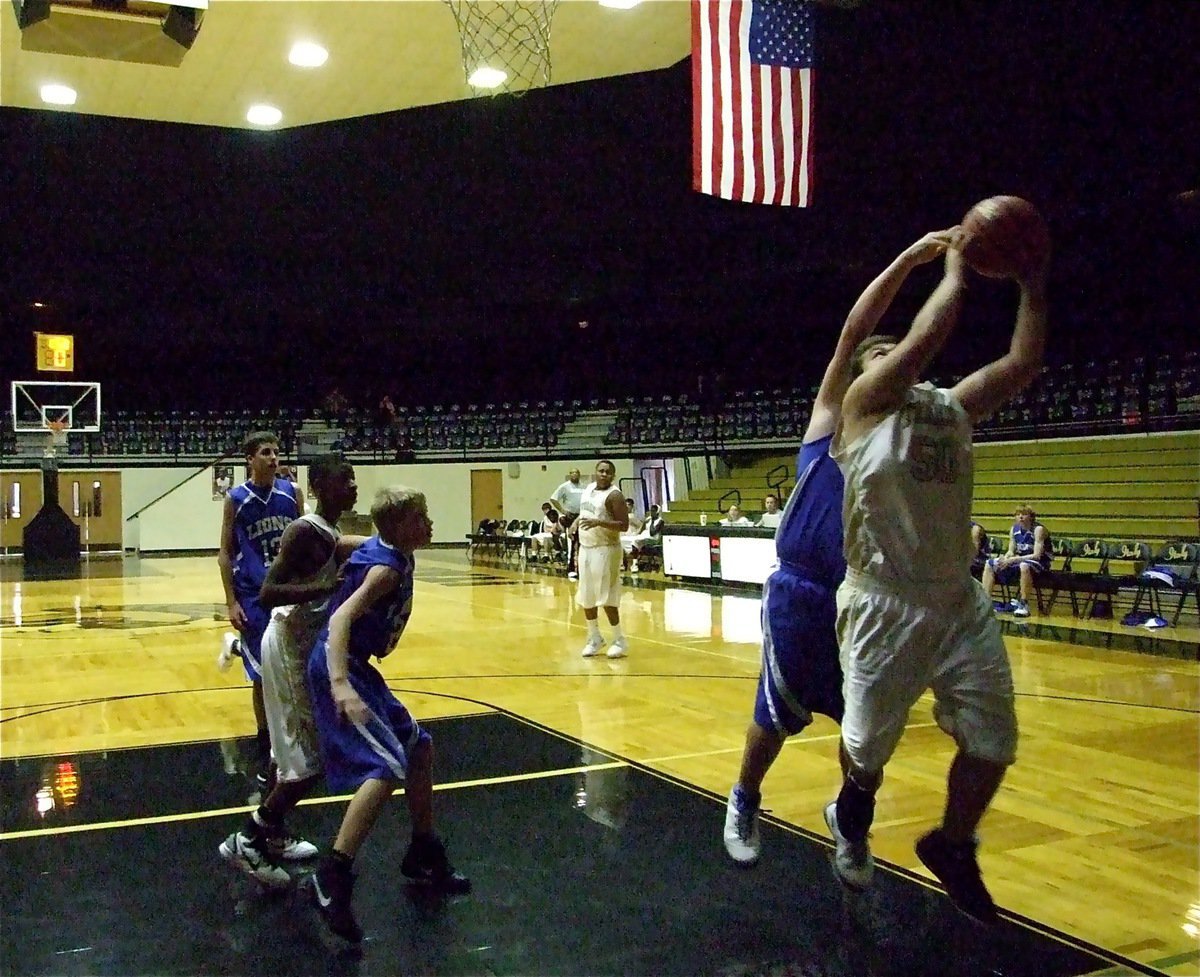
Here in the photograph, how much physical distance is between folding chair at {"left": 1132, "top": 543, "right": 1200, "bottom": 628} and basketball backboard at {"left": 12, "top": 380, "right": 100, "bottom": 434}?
17.6 meters

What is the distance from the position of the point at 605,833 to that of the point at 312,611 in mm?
1310

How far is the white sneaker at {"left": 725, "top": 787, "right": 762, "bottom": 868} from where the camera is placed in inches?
130

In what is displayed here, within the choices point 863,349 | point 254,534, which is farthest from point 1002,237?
point 254,534

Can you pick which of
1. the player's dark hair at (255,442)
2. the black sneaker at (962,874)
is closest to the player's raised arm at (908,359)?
the black sneaker at (962,874)

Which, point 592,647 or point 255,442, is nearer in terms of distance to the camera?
point 255,442

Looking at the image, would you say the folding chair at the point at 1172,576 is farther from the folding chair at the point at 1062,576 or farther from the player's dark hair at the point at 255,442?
the player's dark hair at the point at 255,442

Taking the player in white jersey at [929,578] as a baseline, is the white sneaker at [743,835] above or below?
below

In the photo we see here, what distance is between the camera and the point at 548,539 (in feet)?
64.5

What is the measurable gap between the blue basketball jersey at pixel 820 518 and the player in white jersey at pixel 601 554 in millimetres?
5025

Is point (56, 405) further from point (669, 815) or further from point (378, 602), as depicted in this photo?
point (378, 602)

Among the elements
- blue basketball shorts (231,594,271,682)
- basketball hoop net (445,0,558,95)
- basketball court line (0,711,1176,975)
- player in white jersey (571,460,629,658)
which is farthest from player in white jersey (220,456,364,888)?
basketball hoop net (445,0,558,95)

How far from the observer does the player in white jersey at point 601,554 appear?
839 centimetres

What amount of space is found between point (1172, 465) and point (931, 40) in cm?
632

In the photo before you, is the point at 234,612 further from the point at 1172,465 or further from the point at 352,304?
the point at 352,304
